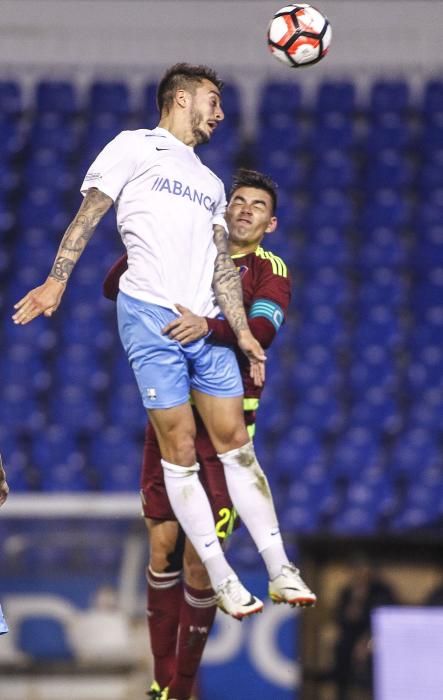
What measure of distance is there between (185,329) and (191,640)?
1.54m

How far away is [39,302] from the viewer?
19.5 ft

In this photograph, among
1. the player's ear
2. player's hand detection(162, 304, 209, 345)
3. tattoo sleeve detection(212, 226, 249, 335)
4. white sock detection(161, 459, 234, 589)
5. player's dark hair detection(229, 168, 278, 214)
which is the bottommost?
white sock detection(161, 459, 234, 589)

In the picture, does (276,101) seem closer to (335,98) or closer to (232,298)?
(335,98)

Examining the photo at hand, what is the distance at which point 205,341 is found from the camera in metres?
6.45

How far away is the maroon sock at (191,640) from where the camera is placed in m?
6.75

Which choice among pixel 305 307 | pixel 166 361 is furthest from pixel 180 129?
pixel 305 307

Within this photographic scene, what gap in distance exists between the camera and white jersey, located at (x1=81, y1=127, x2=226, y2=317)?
6.38m

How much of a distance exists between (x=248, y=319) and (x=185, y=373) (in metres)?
0.47

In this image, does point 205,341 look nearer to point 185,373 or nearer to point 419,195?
point 185,373

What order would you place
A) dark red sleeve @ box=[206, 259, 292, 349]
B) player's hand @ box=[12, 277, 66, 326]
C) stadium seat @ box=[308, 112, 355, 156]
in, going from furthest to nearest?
stadium seat @ box=[308, 112, 355, 156] < dark red sleeve @ box=[206, 259, 292, 349] < player's hand @ box=[12, 277, 66, 326]

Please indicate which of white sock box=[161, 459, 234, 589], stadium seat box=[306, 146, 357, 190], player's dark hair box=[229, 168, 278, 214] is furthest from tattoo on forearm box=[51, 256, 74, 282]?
stadium seat box=[306, 146, 357, 190]

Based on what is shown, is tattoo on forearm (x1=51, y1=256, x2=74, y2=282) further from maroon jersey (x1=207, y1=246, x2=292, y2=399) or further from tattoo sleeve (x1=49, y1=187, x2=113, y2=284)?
maroon jersey (x1=207, y1=246, x2=292, y2=399)

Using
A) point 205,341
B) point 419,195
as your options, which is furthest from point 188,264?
point 419,195

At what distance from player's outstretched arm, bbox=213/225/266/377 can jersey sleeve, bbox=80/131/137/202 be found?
51cm
